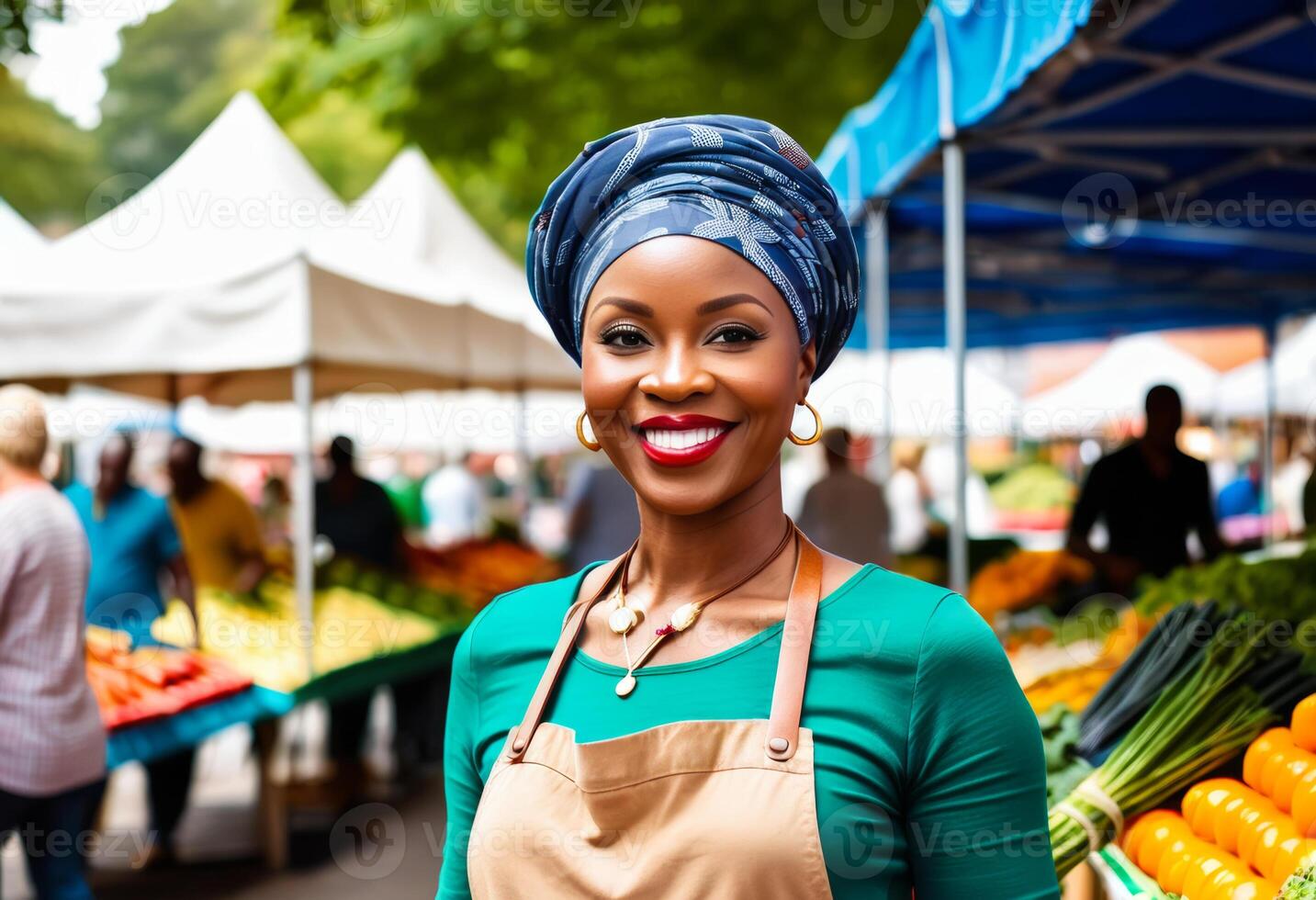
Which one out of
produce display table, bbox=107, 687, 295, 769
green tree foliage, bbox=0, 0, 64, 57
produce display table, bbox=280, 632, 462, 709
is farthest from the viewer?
produce display table, bbox=280, 632, 462, 709

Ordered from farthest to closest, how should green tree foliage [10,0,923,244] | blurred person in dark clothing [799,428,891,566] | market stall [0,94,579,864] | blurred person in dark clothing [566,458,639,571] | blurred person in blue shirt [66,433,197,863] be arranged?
green tree foliage [10,0,923,244]
blurred person in dark clothing [799,428,891,566]
blurred person in dark clothing [566,458,639,571]
blurred person in blue shirt [66,433,197,863]
market stall [0,94,579,864]

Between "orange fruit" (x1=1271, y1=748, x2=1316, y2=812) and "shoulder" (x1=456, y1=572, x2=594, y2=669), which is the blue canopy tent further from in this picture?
"shoulder" (x1=456, y1=572, x2=594, y2=669)

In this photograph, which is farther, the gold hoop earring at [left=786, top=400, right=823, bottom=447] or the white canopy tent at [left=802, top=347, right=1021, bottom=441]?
the white canopy tent at [left=802, top=347, right=1021, bottom=441]

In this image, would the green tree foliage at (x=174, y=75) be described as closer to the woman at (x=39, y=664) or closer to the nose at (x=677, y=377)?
the woman at (x=39, y=664)

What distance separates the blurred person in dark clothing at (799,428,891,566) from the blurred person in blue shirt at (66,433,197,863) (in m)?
3.60

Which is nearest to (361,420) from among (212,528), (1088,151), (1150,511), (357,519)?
(357,519)

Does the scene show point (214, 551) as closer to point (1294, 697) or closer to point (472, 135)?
point (472, 135)

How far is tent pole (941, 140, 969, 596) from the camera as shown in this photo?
439 centimetres

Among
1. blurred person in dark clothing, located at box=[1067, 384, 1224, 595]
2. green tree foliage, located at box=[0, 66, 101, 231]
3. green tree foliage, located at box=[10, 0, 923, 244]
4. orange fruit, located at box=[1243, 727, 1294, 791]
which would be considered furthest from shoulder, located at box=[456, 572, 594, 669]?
green tree foliage, located at box=[0, 66, 101, 231]

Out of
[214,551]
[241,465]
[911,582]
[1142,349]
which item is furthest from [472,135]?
[241,465]

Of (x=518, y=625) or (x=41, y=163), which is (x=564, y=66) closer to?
(x=518, y=625)

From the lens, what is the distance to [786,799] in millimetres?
1393

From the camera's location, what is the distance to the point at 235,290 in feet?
19.5

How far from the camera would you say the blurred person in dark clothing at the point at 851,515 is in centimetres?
759
